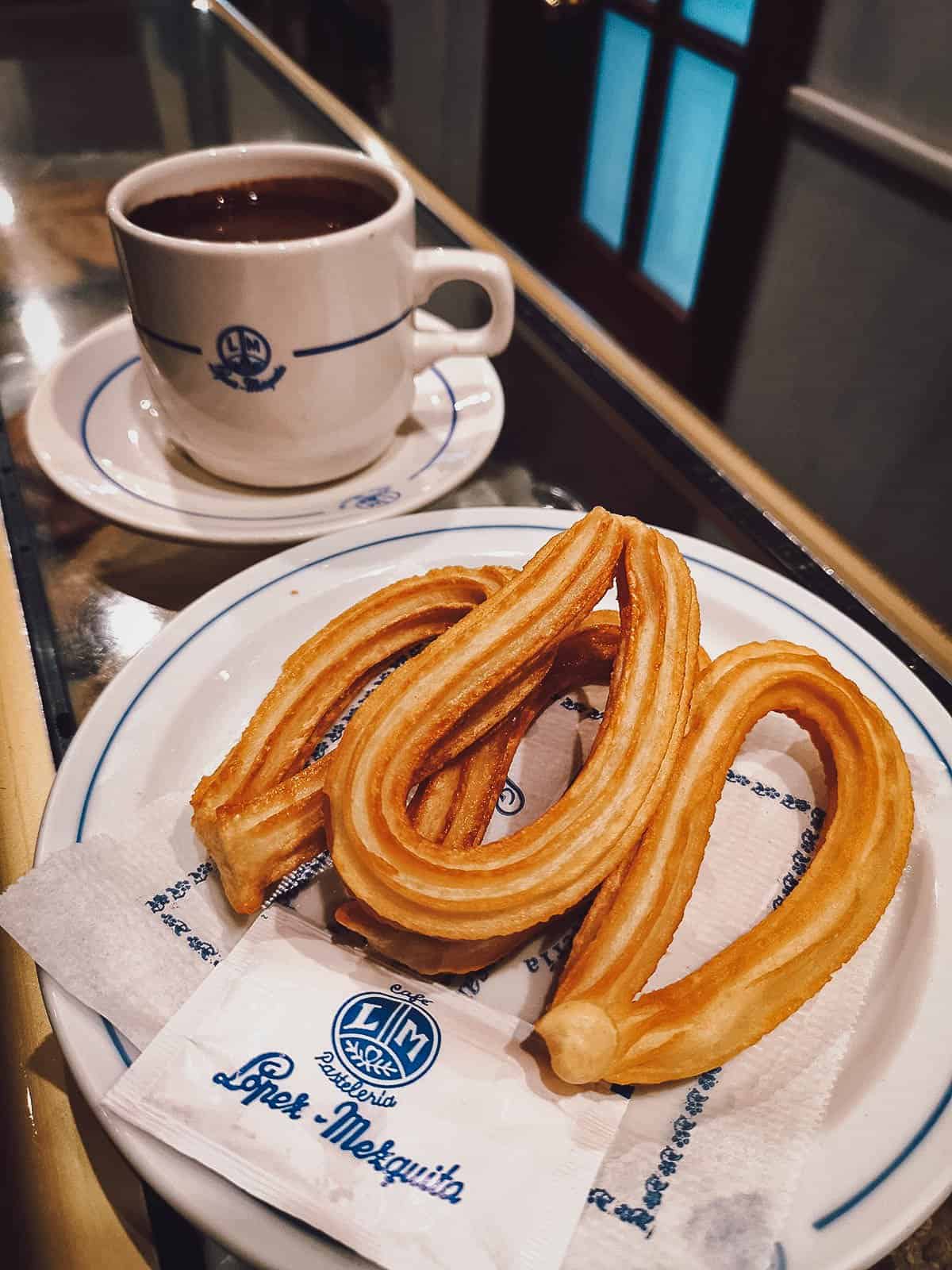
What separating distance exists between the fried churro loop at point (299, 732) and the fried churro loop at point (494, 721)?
0.03 meters

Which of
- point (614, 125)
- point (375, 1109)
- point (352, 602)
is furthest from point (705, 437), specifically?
point (614, 125)

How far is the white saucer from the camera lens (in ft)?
1.98

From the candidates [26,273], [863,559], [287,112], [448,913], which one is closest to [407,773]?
[448,913]

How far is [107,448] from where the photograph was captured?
2.18 ft

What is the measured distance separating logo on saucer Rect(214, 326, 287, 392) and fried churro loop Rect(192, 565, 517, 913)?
0.56 feet

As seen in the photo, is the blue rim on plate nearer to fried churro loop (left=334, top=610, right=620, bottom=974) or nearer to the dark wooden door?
fried churro loop (left=334, top=610, right=620, bottom=974)

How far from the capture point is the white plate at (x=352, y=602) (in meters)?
0.30

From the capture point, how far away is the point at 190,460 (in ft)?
2.19

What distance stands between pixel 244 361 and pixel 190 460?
0.41ft

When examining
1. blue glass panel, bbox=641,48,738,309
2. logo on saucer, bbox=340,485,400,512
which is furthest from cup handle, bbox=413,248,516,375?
blue glass panel, bbox=641,48,738,309

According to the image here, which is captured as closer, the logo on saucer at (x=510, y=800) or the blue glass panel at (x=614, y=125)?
the logo on saucer at (x=510, y=800)

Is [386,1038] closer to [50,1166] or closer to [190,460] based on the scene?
[50,1166]

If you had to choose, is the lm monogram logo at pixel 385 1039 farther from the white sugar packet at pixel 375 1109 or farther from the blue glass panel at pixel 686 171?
→ the blue glass panel at pixel 686 171

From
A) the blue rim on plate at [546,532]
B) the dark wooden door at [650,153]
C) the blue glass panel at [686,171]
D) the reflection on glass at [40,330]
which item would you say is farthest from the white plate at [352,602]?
the blue glass panel at [686,171]
